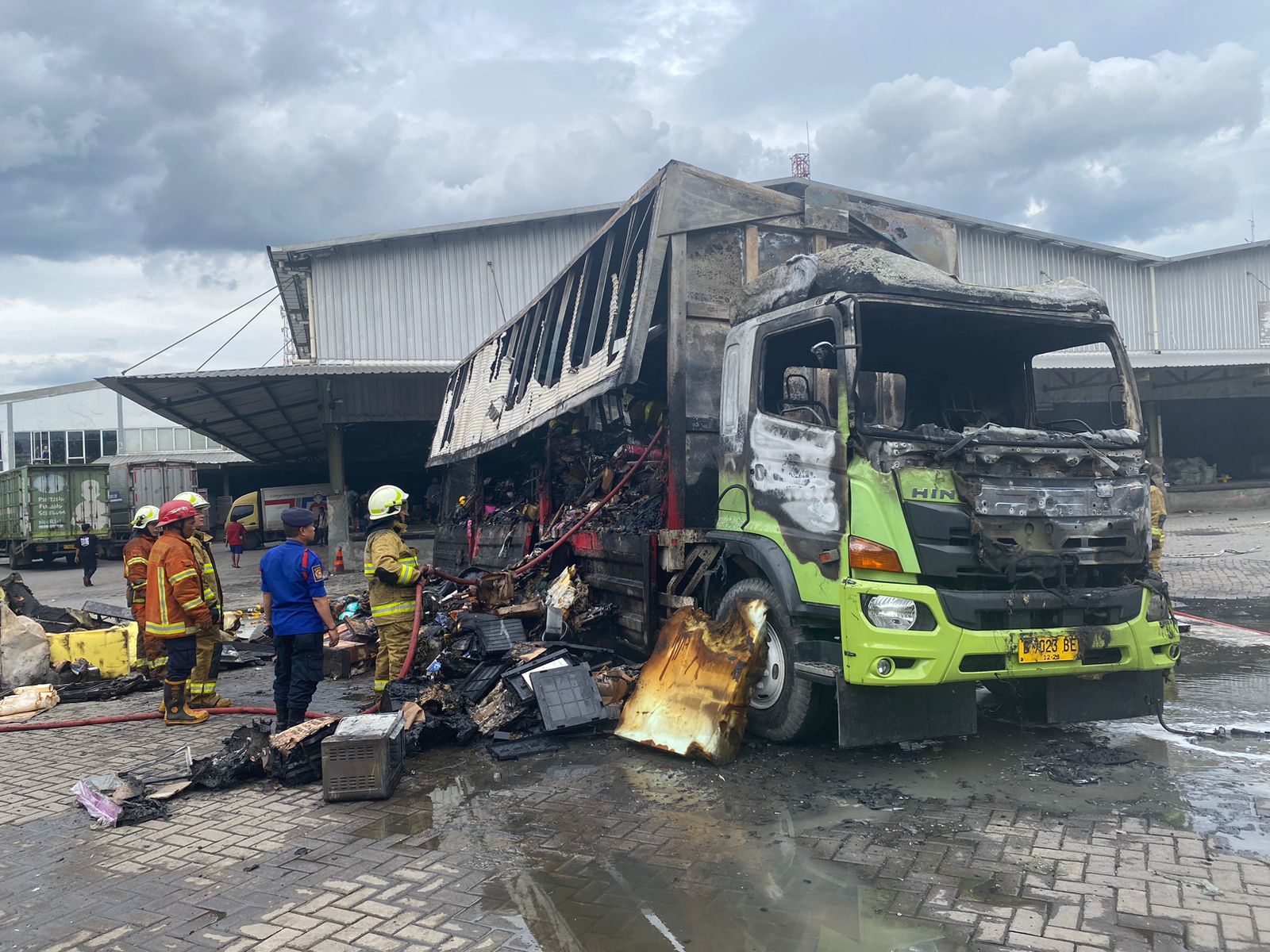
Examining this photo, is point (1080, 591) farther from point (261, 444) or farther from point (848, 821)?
point (261, 444)

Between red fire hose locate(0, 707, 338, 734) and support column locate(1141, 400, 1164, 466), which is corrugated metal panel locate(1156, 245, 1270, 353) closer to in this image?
support column locate(1141, 400, 1164, 466)

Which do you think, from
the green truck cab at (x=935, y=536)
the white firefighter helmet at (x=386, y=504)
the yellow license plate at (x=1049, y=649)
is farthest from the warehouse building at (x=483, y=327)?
the yellow license plate at (x=1049, y=649)

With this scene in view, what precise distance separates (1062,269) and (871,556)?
80.2 feet

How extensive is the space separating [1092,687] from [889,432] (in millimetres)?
1723

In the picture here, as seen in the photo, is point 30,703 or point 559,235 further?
point 559,235

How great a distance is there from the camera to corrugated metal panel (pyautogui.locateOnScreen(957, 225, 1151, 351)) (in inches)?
960

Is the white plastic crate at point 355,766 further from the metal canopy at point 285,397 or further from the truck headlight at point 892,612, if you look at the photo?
the metal canopy at point 285,397

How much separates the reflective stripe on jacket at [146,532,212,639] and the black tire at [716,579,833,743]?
3.96m

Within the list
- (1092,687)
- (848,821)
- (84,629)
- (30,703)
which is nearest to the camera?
(848,821)

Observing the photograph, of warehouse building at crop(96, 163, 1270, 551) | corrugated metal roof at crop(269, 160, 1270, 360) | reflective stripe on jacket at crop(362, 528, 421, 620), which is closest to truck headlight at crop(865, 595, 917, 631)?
reflective stripe on jacket at crop(362, 528, 421, 620)

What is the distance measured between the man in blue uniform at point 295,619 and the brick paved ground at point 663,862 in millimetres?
938

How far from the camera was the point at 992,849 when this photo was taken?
141 inches

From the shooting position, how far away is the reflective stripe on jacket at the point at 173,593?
633cm

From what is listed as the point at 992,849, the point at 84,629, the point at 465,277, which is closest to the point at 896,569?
the point at 992,849
